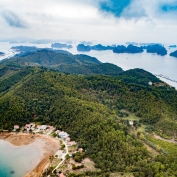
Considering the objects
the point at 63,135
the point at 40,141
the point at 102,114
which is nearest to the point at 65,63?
the point at 102,114

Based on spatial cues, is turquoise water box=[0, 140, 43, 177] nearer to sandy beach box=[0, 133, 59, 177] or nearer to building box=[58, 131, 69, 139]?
sandy beach box=[0, 133, 59, 177]

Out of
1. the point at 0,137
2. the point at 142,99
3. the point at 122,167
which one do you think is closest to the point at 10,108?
the point at 0,137

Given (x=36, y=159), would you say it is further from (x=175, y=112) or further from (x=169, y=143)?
(x=175, y=112)

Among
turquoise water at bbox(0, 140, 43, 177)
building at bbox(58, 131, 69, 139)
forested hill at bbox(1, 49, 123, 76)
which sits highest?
forested hill at bbox(1, 49, 123, 76)

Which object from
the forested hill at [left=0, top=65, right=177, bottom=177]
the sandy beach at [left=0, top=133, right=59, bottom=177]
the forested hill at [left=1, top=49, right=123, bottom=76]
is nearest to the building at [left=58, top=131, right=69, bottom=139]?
the forested hill at [left=0, top=65, right=177, bottom=177]

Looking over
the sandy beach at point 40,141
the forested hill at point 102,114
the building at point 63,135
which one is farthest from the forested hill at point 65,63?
the sandy beach at point 40,141

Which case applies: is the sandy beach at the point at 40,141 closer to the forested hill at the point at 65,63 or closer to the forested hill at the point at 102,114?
the forested hill at the point at 102,114
